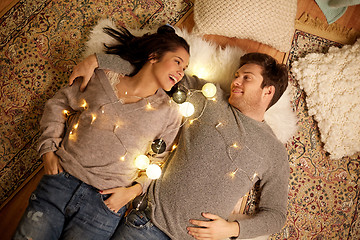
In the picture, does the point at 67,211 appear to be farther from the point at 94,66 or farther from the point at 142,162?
the point at 94,66

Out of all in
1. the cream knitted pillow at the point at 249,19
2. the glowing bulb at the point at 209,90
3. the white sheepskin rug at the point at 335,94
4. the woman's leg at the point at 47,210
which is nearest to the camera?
the woman's leg at the point at 47,210

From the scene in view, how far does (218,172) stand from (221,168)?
1.0 inches

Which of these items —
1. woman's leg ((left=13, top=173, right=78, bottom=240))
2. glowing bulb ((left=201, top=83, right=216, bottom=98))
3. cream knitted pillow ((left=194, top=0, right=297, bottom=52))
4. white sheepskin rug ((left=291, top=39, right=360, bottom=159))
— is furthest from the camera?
white sheepskin rug ((left=291, top=39, right=360, bottom=159))

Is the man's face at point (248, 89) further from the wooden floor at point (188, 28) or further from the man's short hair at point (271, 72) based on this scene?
the wooden floor at point (188, 28)

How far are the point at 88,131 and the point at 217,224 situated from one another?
81 cm

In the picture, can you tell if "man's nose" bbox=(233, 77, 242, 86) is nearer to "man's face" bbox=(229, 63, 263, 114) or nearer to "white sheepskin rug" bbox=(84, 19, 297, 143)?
"man's face" bbox=(229, 63, 263, 114)

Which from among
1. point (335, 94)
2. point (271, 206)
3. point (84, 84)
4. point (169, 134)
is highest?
point (84, 84)

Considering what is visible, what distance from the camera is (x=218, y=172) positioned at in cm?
138

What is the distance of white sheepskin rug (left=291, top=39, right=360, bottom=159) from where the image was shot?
1.73 m

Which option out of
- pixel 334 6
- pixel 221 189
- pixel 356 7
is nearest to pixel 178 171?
pixel 221 189

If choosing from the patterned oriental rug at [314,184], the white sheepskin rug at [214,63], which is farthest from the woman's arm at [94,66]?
the patterned oriental rug at [314,184]

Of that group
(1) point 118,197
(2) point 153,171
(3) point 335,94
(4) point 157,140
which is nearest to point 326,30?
(3) point 335,94

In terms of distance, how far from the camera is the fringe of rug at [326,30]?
1.81 metres

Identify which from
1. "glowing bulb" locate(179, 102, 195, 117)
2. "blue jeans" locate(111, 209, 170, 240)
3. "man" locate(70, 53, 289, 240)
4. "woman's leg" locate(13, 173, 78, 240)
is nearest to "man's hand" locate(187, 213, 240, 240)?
"man" locate(70, 53, 289, 240)
